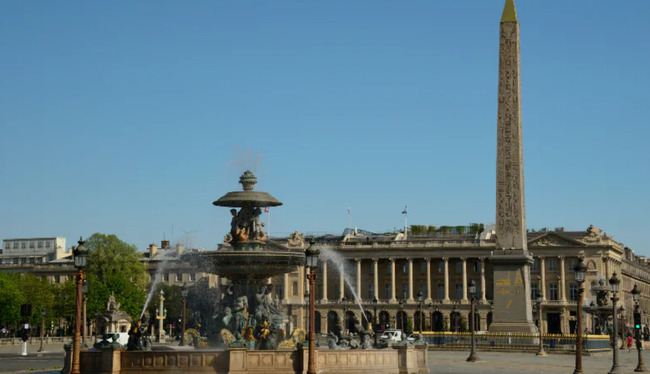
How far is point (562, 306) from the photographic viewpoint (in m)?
121

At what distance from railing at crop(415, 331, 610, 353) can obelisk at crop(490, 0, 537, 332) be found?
57 centimetres

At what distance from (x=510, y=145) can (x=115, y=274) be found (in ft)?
222

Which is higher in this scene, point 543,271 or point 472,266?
point 472,266

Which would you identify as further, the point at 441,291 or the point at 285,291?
the point at 285,291

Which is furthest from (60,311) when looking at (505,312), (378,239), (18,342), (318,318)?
(505,312)

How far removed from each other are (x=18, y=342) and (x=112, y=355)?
62.1 metres

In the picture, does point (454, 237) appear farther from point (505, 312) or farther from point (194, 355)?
point (194, 355)

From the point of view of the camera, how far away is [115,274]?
359 feet

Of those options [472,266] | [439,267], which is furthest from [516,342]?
[439,267]

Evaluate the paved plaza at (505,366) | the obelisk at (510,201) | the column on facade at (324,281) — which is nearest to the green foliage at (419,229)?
the column on facade at (324,281)

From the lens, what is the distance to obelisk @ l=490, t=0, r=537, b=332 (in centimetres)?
5106

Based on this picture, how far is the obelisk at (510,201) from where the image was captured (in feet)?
168

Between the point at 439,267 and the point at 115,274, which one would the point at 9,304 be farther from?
the point at 439,267

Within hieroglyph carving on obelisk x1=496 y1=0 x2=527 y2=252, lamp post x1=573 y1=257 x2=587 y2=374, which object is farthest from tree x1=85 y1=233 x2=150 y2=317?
lamp post x1=573 y1=257 x2=587 y2=374
